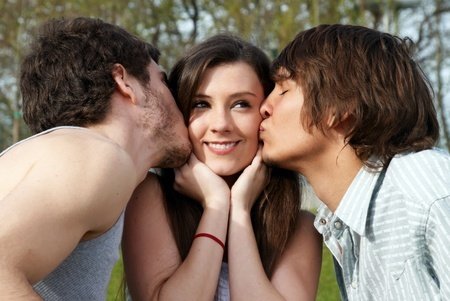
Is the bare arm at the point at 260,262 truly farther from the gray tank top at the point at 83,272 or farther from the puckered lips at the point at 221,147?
the gray tank top at the point at 83,272

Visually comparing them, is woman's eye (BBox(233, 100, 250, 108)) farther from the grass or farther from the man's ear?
the grass

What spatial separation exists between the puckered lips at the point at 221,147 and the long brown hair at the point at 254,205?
174mm

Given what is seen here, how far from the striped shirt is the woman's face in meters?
0.59

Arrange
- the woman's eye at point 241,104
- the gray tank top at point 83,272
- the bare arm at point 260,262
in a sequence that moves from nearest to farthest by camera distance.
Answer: the gray tank top at point 83,272 < the bare arm at point 260,262 < the woman's eye at point 241,104

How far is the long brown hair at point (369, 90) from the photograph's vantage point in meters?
3.29

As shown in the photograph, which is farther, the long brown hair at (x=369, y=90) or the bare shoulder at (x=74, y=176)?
the long brown hair at (x=369, y=90)

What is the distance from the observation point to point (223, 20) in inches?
811

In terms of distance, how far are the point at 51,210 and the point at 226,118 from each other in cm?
144

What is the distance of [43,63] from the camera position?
121 inches

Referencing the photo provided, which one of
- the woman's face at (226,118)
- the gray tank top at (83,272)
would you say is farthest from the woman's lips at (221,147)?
the gray tank top at (83,272)

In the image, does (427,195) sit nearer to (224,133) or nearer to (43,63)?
(224,133)

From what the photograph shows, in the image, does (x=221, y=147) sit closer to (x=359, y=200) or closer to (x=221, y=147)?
(x=221, y=147)

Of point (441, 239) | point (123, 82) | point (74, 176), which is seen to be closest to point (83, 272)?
point (74, 176)

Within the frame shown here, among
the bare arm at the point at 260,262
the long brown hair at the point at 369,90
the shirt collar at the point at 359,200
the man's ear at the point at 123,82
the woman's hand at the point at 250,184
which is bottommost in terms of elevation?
the bare arm at the point at 260,262
